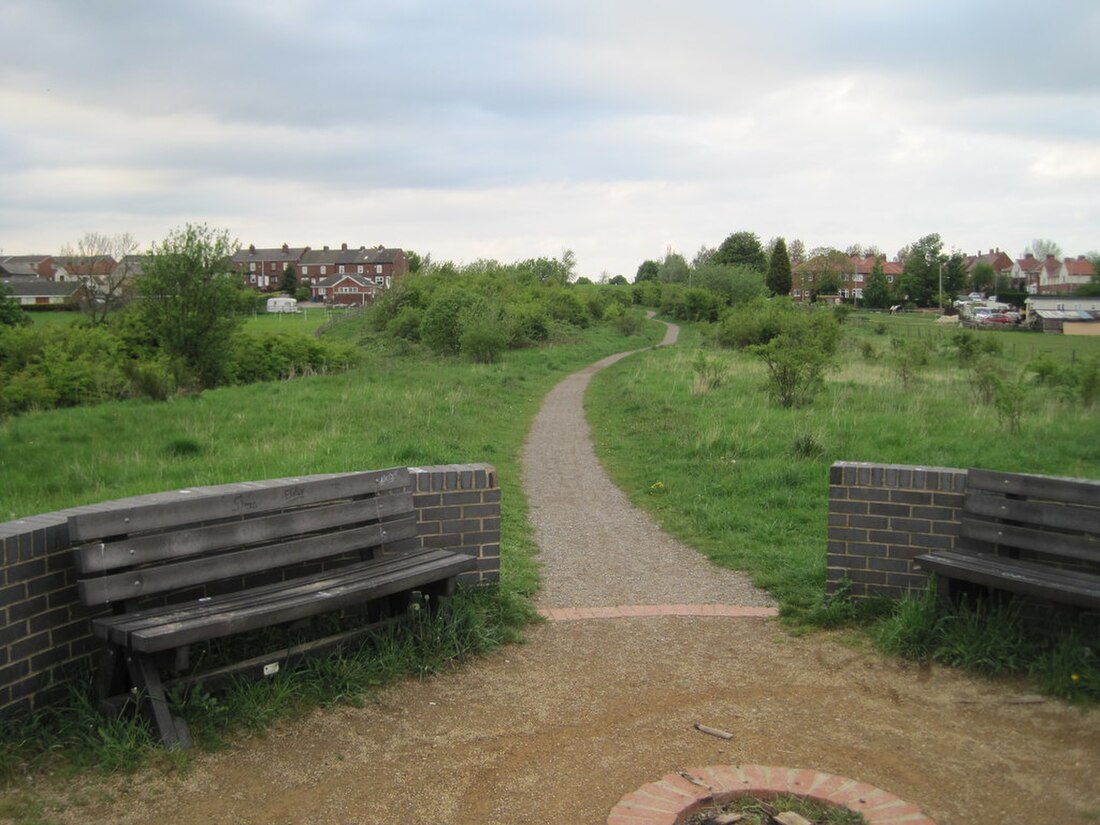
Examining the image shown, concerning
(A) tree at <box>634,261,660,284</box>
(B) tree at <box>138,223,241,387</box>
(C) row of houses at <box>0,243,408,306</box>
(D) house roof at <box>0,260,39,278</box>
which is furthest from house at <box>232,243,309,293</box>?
(B) tree at <box>138,223,241,387</box>

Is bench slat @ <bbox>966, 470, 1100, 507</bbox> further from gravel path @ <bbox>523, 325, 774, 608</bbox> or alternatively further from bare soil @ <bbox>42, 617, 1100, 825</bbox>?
gravel path @ <bbox>523, 325, 774, 608</bbox>

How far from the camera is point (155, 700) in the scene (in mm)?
4031

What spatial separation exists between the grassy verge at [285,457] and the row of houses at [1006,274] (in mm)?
80426

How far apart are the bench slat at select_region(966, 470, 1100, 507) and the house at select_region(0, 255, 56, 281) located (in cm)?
13191

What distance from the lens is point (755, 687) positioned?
494 cm

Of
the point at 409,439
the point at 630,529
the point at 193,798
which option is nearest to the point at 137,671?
the point at 193,798

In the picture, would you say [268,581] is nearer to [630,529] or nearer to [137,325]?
[630,529]

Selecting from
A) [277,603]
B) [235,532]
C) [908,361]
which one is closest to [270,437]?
[235,532]

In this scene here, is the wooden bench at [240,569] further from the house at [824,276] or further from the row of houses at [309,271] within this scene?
the row of houses at [309,271]

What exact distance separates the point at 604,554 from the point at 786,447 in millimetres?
5162

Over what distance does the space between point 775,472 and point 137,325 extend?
27052 mm

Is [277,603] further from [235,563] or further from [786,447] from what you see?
[786,447]

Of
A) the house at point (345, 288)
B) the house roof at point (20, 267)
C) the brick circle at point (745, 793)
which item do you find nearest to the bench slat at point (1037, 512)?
the brick circle at point (745, 793)

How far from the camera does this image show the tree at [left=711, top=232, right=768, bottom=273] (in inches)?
4262
